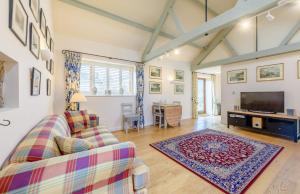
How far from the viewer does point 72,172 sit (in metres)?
0.80

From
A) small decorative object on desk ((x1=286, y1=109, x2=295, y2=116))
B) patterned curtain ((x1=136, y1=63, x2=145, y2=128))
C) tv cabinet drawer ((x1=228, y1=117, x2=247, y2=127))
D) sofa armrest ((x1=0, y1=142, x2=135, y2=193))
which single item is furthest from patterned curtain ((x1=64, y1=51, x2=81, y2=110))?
small decorative object on desk ((x1=286, y1=109, x2=295, y2=116))

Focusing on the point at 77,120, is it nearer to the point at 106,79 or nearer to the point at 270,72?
the point at 106,79

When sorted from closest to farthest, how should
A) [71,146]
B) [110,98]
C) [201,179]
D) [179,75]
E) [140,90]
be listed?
[71,146]
[201,179]
[110,98]
[140,90]
[179,75]

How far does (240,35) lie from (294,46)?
1447 mm

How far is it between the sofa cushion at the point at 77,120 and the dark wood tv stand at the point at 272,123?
4380 mm

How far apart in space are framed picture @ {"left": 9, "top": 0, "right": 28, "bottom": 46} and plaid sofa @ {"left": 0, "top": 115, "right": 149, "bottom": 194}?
83 centimetres

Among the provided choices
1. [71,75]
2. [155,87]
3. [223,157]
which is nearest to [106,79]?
[71,75]

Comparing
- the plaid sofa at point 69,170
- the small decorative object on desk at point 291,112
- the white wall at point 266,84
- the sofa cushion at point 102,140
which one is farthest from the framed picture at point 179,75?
the plaid sofa at point 69,170

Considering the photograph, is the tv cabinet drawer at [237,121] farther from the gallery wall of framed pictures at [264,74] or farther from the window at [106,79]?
the window at [106,79]

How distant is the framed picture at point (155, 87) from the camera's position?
5254 millimetres

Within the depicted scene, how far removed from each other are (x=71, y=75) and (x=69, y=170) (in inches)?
134

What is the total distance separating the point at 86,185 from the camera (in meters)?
0.86

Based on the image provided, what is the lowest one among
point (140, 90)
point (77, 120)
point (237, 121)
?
point (237, 121)

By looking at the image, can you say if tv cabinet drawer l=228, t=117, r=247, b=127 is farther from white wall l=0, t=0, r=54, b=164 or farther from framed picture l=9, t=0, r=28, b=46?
framed picture l=9, t=0, r=28, b=46
